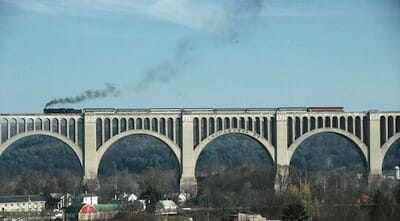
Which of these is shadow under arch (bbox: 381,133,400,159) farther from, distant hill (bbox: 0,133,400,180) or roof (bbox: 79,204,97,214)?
distant hill (bbox: 0,133,400,180)

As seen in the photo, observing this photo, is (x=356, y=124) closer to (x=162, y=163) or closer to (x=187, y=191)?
(x=187, y=191)

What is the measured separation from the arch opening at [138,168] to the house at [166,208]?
3.48 meters

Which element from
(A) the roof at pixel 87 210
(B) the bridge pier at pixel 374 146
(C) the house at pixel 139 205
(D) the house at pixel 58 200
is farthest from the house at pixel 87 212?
(B) the bridge pier at pixel 374 146

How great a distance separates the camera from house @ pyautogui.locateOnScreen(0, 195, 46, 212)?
3844cm

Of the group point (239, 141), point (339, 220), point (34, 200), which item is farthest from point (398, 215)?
point (239, 141)

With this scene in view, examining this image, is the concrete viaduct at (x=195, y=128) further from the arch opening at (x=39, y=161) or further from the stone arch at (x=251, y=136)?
the arch opening at (x=39, y=161)

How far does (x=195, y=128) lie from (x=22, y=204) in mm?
9926

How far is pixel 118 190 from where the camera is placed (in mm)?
45812

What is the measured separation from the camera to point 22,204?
3894cm

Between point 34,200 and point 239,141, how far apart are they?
56.6 m

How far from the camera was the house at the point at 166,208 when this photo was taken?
115 feet

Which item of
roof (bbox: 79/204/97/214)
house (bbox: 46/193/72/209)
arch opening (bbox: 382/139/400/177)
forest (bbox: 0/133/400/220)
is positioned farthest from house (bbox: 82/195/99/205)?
arch opening (bbox: 382/139/400/177)

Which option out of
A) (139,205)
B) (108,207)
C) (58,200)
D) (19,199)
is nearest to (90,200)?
(108,207)

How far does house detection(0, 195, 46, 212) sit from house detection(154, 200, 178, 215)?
15.2 feet
